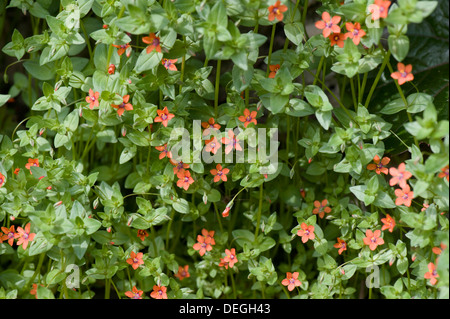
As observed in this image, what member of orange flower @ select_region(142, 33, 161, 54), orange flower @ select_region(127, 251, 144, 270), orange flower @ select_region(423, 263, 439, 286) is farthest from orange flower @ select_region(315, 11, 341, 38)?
orange flower @ select_region(127, 251, 144, 270)

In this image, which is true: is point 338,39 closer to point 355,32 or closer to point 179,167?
point 355,32

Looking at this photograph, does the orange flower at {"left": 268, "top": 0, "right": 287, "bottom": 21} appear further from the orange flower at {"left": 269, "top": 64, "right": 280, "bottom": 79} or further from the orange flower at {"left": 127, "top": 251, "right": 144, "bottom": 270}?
the orange flower at {"left": 127, "top": 251, "right": 144, "bottom": 270}

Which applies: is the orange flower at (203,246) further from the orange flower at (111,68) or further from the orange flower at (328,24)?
the orange flower at (328,24)

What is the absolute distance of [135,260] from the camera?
137cm

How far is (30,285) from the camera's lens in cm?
144

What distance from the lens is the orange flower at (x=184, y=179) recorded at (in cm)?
132

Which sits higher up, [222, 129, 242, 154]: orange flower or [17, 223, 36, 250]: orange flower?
[222, 129, 242, 154]: orange flower

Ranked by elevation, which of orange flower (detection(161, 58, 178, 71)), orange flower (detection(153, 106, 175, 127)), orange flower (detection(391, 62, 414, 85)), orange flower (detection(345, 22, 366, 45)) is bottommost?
orange flower (detection(153, 106, 175, 127))

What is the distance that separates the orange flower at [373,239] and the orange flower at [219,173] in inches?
15.1

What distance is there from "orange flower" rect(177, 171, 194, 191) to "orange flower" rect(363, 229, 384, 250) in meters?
0.46

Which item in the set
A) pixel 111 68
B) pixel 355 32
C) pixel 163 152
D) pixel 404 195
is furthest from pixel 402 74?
pixel 111 68

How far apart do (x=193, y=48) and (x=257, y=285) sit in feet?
2.22

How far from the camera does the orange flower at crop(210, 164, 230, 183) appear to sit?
1344 mm
